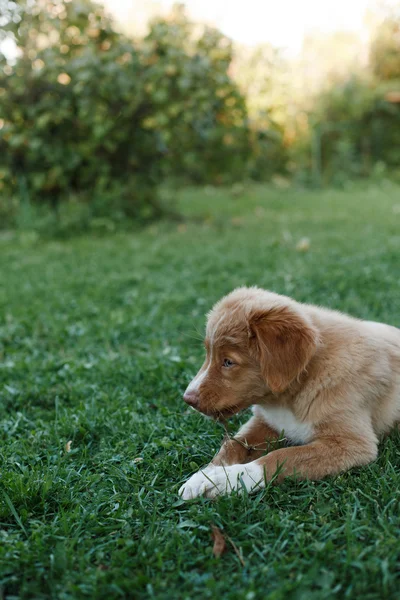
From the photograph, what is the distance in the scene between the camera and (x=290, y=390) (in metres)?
2.94

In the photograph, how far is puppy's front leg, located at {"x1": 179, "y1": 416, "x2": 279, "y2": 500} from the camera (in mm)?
2653

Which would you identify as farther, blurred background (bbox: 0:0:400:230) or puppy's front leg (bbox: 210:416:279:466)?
blurred background (bbox: 0:0:400:230)

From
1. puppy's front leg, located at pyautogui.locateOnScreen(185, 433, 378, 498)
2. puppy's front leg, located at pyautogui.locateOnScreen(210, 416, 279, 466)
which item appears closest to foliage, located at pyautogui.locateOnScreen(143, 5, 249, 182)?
puppy's front leg, located at pyautogui.locateOnScreen(210, 416, 279, 466)

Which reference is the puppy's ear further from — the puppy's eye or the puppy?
the puppy's eye

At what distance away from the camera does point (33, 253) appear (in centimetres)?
959

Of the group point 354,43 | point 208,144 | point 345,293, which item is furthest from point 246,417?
point 354,43

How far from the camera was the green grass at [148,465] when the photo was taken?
6.97 feet

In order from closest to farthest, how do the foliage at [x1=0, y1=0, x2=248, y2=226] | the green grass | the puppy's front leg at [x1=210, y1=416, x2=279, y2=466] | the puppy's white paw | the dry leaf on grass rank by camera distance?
the green grass
the dry leaf on grass
the puppy's white paw
the puppy's front leg at [x1=210, y1=416, x2=279, y2=466]
the foliage at [x1=0, y1=0, x2=248, y2=226]

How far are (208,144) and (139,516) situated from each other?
10643 mm

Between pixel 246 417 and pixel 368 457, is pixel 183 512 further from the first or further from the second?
pixel 246 417

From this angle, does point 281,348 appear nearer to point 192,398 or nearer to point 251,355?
point 251,355

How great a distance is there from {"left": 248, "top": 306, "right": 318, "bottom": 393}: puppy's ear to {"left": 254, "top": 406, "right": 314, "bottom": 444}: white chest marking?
0.23 meters

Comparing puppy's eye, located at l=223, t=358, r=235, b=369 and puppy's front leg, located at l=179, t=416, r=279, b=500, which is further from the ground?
puppy's eye, located at l=223, t=358, r=235, b=369

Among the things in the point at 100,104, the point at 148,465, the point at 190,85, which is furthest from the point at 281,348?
the point at 100,104
